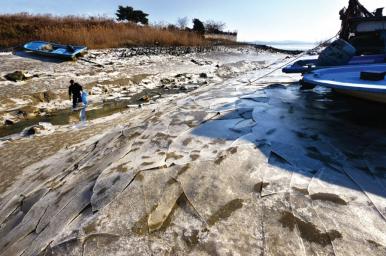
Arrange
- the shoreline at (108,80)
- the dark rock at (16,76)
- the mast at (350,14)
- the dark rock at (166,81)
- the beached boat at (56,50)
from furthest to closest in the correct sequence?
the beached boat at (56,50), the dark rock at (166,81), the dark rock at (16,76), the mast at (350,14), the shoreline at (108,80)

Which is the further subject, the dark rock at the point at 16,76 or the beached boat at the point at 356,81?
the dark rock at the point at 16,76

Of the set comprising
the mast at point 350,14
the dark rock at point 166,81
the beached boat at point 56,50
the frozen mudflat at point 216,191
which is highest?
the mast at point 350,14

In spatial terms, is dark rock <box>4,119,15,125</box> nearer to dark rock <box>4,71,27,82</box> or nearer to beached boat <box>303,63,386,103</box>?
dark rock <box>4,71,27,82</box>

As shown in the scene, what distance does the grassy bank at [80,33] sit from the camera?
1733 centimetres

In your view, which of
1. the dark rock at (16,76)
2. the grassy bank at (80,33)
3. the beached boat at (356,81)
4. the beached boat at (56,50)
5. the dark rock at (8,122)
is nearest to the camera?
the beached boat at (356,81)

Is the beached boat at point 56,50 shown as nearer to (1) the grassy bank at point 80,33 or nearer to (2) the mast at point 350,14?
(1) the grassy bank at point 80,33

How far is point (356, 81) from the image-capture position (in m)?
4.05

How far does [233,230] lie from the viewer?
2.00m

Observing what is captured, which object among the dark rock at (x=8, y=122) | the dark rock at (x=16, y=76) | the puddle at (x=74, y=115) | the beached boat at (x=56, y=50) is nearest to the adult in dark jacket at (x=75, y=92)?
the puddle at (x=74, y=115)

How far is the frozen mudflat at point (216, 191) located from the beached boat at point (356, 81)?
0.40 metres

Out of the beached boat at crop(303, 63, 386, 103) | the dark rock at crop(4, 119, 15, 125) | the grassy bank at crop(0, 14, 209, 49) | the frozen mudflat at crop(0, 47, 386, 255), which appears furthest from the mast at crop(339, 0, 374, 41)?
the grassy bank at crop(0, 14, 209, 49)

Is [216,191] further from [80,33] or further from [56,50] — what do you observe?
[80,33]

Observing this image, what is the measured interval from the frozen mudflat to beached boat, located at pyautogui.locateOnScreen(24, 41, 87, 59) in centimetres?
989

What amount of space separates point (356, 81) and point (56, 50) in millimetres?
13925
